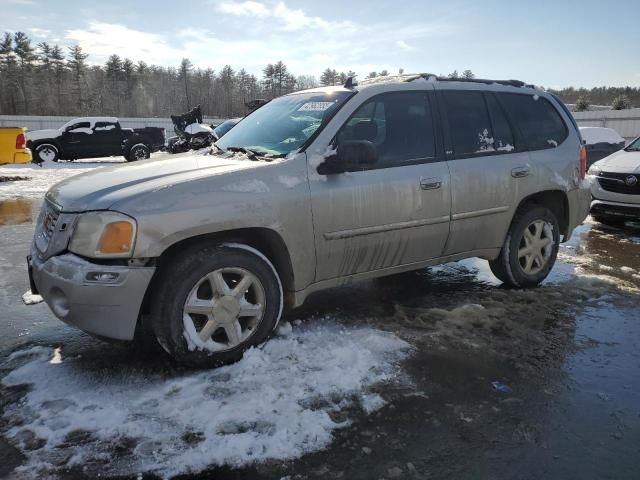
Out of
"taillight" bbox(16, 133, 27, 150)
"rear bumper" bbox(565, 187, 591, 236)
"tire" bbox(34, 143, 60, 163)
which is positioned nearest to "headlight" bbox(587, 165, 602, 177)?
"rear bumper" bbox(565, 187, 591, 236)

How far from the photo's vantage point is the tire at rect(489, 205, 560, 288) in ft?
15.3

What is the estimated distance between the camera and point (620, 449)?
2.41 meters

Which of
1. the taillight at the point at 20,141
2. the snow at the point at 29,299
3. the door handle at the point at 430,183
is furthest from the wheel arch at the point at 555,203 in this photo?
the taillight at the point at 20,141

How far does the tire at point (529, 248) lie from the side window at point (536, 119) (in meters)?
0.65

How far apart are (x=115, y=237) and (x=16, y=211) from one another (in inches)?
289

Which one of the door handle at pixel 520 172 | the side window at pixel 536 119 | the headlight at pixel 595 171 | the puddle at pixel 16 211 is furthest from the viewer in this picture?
the headlight at pixel 595 171

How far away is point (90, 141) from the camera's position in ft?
63.6

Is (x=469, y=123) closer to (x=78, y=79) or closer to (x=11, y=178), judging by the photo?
(x=11, y=178)

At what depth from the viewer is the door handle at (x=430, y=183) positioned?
3867 millimetres

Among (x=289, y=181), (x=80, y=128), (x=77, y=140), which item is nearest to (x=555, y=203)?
(x=289, y=181)

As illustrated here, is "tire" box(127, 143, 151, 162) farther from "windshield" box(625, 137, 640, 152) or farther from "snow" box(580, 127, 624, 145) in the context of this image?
"windshield" box(625, 137, 640, 152)

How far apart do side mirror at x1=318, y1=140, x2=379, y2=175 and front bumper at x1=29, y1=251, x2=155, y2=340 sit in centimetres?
137

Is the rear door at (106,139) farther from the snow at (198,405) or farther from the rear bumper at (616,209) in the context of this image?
the snow at (198,405)

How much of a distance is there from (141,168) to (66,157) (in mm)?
18161
